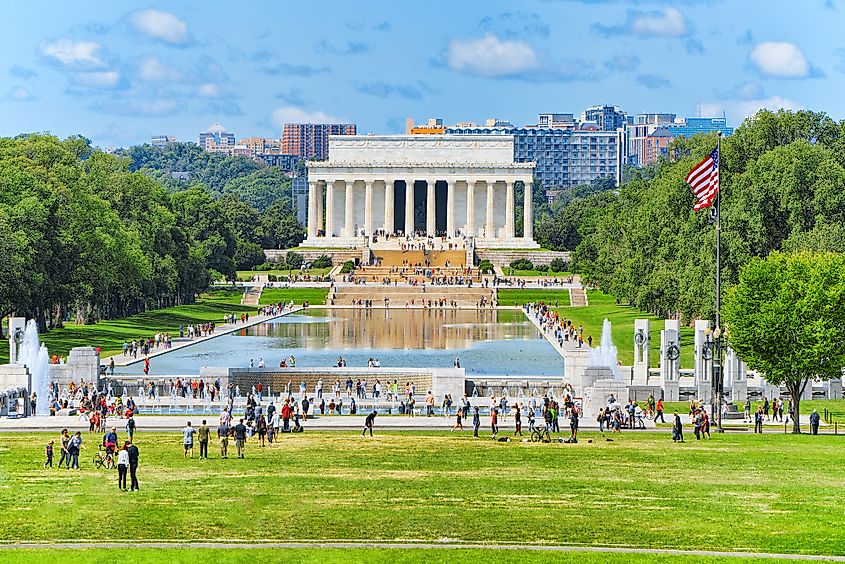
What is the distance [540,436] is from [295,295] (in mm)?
73399

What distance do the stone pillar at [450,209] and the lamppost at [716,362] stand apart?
394 ft

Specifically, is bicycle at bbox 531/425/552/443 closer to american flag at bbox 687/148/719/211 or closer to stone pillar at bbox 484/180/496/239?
american flag at bbox 687/148/719/211

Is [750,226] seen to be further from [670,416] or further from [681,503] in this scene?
[681,503]

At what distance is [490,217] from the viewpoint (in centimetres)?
17500

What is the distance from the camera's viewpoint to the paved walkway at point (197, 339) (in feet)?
222

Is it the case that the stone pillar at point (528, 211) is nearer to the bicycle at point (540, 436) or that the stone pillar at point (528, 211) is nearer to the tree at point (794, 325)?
the tree at point (794, 325)

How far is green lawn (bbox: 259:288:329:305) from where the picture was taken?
114312 millimetres

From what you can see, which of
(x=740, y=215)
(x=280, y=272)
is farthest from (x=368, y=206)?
(x=740, y=215)

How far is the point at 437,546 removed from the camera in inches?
1083

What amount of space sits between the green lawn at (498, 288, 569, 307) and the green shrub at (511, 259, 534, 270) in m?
25.1

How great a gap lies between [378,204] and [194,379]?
120 m

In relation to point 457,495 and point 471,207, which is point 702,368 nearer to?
point 457,495

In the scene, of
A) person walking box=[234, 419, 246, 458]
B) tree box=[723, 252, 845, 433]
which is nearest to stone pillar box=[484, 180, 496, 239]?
tree box=[723, 252, 845, 433]

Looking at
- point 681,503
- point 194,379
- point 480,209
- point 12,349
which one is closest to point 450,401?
point 194,379
